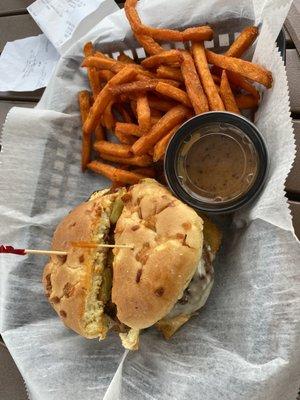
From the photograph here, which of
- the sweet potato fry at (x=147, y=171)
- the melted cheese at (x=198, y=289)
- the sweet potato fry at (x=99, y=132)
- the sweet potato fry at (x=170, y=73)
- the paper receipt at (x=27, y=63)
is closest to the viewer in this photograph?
the melted cheese at (x=198, y=289)

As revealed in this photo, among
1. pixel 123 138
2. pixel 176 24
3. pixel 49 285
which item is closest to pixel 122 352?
pixel 49 285

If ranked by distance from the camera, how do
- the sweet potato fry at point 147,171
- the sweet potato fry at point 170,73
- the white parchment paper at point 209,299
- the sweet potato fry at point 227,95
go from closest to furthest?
the white parchment paper at point 209,299 < the sweet potato fry at point 227,95 < the sweet potato fry at point 170,73 < the sweet potato fry at point 147,171

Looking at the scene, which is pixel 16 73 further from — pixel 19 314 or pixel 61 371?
pixel 61 371

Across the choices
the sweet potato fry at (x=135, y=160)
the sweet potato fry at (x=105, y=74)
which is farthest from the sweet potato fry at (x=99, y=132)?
the sweet potato fry at (x=105, y=74)

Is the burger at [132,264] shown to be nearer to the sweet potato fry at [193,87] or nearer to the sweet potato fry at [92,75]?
the sweet potato fry at [193,87]

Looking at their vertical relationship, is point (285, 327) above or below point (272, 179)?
below

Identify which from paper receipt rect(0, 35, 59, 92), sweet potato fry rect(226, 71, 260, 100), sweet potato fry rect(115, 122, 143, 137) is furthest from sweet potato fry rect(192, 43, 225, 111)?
paper receipt rect(0, 35, 59, 92)

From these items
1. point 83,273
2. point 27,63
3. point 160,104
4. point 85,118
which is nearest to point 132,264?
point 83,273
